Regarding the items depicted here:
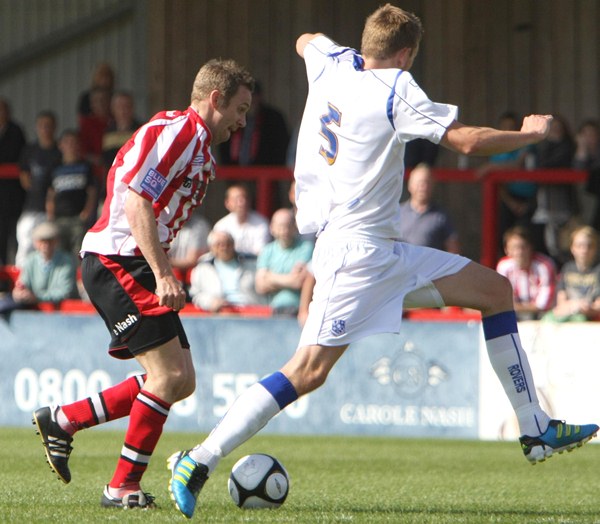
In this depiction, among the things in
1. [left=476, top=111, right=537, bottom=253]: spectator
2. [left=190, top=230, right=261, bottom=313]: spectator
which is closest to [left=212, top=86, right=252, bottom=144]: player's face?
[left=190, top=230, right=261, bottom=313]: spectator

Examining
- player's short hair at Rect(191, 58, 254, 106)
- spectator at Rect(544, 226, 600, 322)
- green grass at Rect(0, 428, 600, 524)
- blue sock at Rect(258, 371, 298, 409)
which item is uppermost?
player's short hair at Rect(191, 58, 254, 106)

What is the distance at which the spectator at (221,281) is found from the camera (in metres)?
12.2

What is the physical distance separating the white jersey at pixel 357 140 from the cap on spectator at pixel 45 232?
6867mm

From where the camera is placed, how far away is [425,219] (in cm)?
1191

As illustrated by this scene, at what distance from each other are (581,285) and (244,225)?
124 inches

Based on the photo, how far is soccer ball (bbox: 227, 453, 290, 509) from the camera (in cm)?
612

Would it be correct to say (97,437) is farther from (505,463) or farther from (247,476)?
(247,476)

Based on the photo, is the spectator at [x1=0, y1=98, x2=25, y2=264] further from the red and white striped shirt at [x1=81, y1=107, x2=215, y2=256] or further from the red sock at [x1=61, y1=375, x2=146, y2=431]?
the red and white striped shirt at [x1=81, y1=107, x2=215, y2=256]

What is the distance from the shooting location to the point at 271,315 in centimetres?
1203

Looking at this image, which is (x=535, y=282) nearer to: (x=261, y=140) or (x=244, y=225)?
(x=244, y=225)

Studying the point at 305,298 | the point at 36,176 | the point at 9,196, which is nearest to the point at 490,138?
the point at 305,298

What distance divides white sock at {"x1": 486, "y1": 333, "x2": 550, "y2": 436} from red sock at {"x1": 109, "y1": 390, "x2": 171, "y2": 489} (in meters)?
Result: 1.55

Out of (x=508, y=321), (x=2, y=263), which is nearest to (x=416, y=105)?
(x=508, y=321)

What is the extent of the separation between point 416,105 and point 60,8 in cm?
1221
